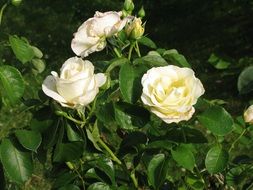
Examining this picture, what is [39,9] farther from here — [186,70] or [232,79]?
[186,70]

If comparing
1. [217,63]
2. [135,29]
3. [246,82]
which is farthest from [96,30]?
[217,63]

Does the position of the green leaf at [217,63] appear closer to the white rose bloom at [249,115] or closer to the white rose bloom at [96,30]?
the white rose bloom at [249,115]

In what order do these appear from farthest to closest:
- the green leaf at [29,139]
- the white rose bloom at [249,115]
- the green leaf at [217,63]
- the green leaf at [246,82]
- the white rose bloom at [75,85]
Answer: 1. the green leaf at [217,63]
2. the green leaf at [246,82]
3. the white rose bloom at [249,115]
4. the green leaf at [29,139]
5. the white rose bloom at [75,85]

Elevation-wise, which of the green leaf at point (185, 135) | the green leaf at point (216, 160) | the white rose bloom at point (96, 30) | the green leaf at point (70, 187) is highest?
the white rose bloom at point (96, 30)

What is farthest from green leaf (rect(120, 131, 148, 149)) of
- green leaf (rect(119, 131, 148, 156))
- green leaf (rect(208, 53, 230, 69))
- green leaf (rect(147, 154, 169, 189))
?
green leaf (rect(208, 53, 230, 69))

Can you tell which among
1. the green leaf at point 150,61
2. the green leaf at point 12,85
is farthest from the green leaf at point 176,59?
the green leaf at point 12,85

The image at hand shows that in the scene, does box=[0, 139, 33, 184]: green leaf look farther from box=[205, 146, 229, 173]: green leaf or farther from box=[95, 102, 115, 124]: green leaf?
box=[205, 146, 229, 173]: green leaf

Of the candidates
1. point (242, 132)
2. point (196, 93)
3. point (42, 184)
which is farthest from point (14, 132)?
point (42, 184)
